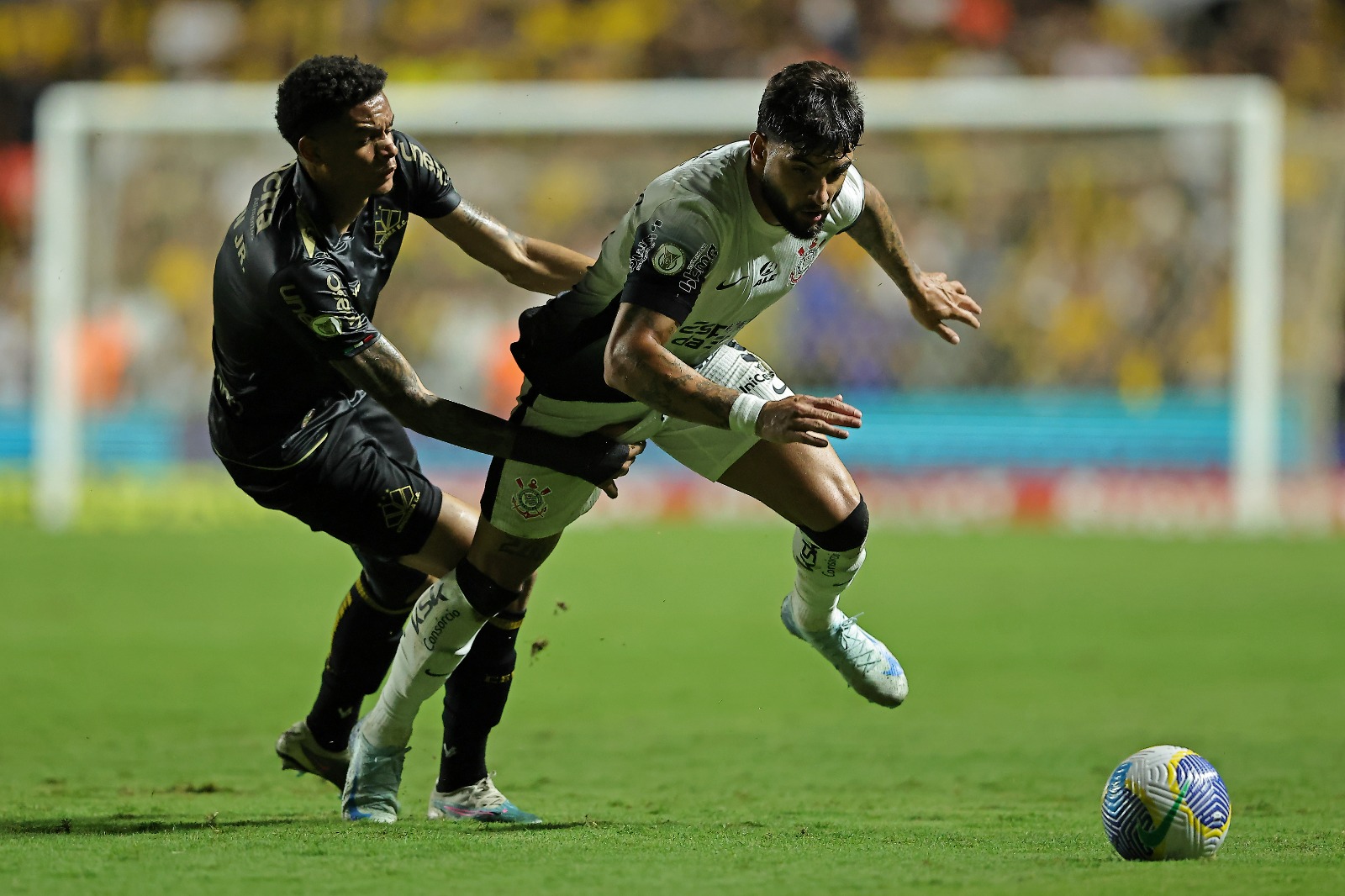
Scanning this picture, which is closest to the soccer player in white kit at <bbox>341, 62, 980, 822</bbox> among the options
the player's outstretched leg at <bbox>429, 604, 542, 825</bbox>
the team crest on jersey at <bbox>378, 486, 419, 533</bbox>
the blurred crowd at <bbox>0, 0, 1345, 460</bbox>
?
the player's outstretched leg at <bbox>429, 604, 542, 825</bbox>

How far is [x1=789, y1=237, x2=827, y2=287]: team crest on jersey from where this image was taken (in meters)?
5.29

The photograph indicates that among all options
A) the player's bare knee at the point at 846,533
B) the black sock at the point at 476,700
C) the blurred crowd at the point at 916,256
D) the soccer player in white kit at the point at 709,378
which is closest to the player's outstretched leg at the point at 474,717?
the black sock at the point at 476,700

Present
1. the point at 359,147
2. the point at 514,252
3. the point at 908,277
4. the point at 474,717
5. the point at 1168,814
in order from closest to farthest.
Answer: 1. the point at 1168,814
2. the point at 359,147
3. the point at 474,717
4. the point at 908,277
5. the point at 514,252

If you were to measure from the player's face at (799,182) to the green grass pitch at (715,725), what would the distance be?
1.78 m

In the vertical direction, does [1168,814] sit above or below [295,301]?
below

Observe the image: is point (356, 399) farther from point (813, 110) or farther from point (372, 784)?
point (813, 110)

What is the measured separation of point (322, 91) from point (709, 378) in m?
1.46

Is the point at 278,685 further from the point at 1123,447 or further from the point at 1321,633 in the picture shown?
the point at 1123,447

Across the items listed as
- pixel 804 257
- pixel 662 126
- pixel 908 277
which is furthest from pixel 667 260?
pixel 662 126

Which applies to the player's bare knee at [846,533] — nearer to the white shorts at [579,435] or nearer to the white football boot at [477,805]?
the white shorts at [579,435]

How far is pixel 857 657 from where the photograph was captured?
19.1 feet

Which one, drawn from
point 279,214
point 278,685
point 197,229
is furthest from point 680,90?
point 279,214

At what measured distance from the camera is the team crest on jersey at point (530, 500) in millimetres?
5332

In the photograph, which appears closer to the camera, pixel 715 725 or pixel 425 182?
pixel 425 182
